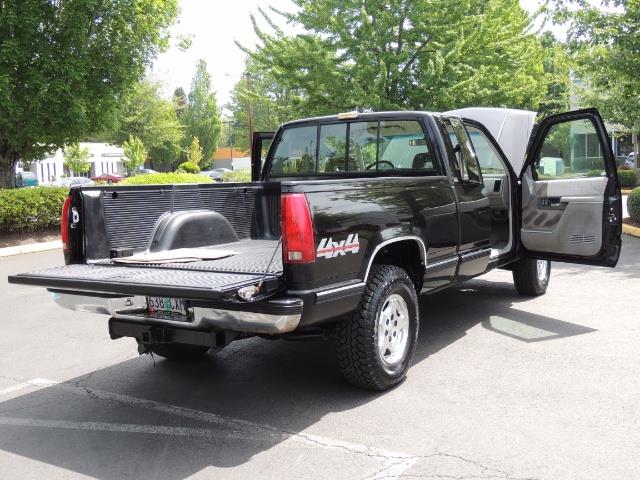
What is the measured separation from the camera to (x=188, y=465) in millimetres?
3436

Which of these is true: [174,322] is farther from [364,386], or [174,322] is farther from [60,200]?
[60,200]

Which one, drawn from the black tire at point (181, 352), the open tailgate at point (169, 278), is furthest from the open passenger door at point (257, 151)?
the open tailgate at point (169, 278)

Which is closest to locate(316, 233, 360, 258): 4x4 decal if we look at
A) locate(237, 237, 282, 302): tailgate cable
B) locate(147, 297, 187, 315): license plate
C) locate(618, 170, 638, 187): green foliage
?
locate(237, 237, 282, 302): tailgate cable

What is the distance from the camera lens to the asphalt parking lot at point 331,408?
11.2 ft

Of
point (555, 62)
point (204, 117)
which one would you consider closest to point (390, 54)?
point (555, 62)

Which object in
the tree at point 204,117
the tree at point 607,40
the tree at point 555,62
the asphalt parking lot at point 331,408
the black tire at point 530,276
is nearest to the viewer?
the asphalt parking lot at point 331,408

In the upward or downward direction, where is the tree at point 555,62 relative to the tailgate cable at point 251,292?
upward

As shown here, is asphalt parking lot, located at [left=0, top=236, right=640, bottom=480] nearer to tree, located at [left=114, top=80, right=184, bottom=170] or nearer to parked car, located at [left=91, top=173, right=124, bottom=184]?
parked car, located at [left=91, top=173, right=124, bottom=184]

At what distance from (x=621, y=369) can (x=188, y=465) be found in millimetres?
3256

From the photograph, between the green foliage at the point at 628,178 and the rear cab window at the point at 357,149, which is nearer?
the rear cab window at the point at 357,149

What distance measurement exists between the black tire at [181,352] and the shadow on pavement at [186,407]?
103 millimetres

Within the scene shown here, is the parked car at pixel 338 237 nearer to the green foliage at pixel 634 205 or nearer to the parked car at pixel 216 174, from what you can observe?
the green foliage at pixel 634 205

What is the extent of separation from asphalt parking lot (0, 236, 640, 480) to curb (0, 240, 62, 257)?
7.74 meters

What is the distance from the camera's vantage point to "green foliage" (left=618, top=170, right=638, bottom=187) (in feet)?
87.1
